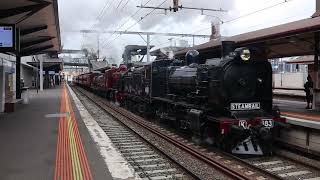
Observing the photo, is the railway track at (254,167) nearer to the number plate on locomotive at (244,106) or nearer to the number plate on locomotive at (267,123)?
the number plate on locomotive at (267,123)

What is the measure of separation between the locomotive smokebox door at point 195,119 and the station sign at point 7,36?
6.78 meters

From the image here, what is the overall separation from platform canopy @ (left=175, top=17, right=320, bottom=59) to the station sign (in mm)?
7356

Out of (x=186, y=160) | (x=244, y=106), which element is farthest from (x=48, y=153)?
(x=244, y=106)

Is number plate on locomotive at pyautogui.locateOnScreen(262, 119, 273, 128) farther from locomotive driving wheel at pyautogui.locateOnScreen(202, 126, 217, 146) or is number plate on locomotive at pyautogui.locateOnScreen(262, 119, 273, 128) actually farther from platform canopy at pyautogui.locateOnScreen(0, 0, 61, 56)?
platform canopy at pyautogui.locateOnScreen(0, 0, 61, 56)

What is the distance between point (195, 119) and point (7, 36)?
7.31 m

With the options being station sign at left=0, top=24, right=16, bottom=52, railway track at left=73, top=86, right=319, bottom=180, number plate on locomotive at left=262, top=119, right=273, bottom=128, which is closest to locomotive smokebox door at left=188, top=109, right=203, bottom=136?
railway track at left=73, top=86, right=319, bottom=180

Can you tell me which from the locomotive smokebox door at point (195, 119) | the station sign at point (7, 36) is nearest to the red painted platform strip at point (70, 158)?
the locomotive smokebox door at point (195, 119)

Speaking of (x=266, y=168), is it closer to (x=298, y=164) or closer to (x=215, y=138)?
(x=298, y=164)

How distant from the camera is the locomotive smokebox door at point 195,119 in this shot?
11.5 m

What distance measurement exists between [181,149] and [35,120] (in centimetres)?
850

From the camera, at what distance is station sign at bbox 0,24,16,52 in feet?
48.0

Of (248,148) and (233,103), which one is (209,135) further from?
(248,148)

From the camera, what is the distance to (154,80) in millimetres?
17703

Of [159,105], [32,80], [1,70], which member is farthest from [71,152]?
[32,80]
